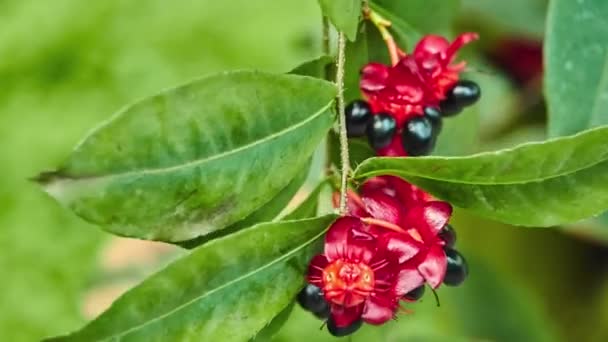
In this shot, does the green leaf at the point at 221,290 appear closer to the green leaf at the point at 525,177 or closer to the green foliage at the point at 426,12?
the green leaf at the point at 525,177

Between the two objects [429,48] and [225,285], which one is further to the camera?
[429,48]

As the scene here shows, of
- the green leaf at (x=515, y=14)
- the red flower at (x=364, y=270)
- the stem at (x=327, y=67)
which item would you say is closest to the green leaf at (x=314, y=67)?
the stem at (x=327, y=67)

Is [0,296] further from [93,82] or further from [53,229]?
[93,82]

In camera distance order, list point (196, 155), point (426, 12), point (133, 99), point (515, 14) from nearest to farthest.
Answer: point (196, 155) < point (426, 12) < point (515, 14) < point (133, 99)

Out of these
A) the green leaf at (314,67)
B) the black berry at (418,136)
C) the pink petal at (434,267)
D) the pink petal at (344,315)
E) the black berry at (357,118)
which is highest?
the green leaf at (314,67)

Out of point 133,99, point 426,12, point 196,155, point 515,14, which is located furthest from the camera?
point 133,99

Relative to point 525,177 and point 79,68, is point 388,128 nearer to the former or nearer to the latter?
point 525,177

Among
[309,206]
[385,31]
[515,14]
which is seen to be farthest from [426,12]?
[515,14]

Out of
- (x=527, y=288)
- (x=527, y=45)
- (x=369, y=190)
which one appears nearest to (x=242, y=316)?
(x=369, y=190)

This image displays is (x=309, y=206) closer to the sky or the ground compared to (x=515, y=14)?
closer to the sky
